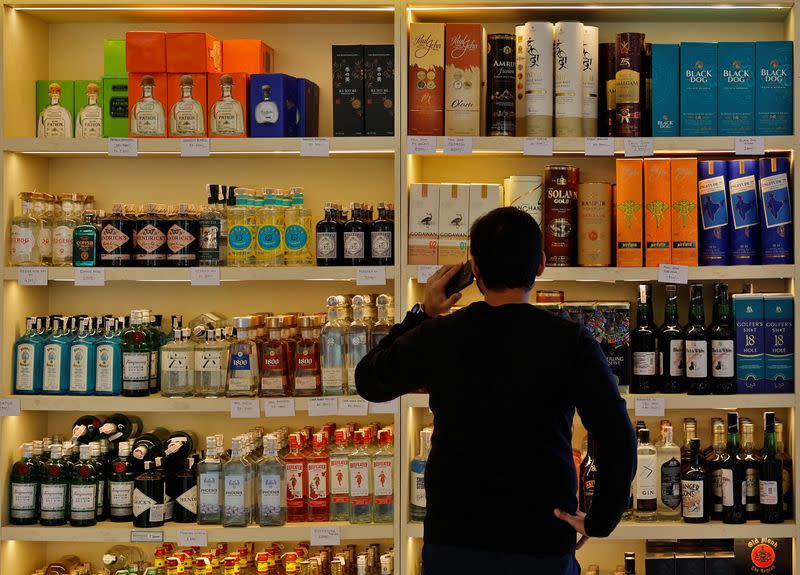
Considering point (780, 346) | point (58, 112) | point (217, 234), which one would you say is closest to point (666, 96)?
point (780, 346)

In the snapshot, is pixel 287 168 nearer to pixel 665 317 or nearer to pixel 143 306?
pixel 143 306

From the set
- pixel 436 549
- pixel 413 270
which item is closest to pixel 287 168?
pixel 413 270

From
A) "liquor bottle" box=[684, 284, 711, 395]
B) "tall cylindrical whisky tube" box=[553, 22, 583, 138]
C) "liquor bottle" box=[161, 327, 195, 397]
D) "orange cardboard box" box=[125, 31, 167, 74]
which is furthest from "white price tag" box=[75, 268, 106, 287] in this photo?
"liquor bottle" box=[684, 284, 711, 395]

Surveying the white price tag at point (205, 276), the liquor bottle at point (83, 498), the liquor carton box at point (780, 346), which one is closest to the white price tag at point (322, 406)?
the white price tag at point (205, 276)

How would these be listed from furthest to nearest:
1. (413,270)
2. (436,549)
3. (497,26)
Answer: (497,26) < (413,270) < (436,549)

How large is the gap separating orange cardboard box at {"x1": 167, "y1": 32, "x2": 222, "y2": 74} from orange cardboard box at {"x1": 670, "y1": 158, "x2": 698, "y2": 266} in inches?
64.6

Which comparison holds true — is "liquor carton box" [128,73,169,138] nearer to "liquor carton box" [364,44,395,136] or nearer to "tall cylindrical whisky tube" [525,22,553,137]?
"liquor carton box" [364,44,395,136]

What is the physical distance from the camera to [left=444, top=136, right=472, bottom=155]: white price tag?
9.93 ft

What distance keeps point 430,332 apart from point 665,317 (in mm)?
1508

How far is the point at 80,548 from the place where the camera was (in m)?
3.51

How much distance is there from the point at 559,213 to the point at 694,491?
3.40 ft

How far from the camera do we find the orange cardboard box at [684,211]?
307 centimetres

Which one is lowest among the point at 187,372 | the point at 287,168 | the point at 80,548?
the point at 80,548

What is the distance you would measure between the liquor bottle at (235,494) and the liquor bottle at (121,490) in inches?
13.2
